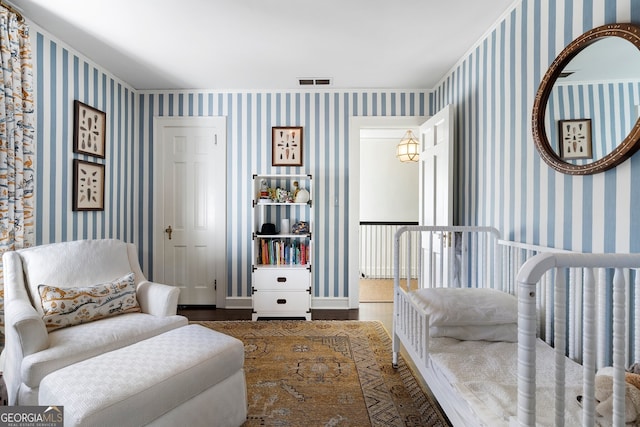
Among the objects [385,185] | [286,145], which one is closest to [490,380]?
[286,145]

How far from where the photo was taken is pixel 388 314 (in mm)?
3516

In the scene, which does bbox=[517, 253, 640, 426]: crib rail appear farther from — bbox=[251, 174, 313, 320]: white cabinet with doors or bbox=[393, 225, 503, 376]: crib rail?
bbox=[251, 174, 313, 320]: white cabinet with doors

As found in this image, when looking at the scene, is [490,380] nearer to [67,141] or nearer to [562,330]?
[562,330]

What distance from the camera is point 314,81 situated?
3.41 m

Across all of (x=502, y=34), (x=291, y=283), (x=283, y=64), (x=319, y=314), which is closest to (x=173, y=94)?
(x=283, y=64)

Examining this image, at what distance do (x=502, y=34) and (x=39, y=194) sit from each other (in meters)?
3.60

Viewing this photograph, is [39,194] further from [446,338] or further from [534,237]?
[534,237]

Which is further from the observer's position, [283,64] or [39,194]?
[283,64]

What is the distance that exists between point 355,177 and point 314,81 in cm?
112

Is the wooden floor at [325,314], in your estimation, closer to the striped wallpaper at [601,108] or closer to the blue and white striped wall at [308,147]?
the blue and white striped wall at [308,147]

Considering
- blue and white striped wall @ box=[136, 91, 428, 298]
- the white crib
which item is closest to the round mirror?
the white crib

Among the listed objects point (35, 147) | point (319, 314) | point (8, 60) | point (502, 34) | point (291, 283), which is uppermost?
point (502, 34)

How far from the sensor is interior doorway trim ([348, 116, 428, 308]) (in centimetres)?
365

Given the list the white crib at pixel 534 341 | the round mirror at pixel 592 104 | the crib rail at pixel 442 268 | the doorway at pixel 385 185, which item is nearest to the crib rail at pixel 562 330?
the white crib at pixel 534 341
